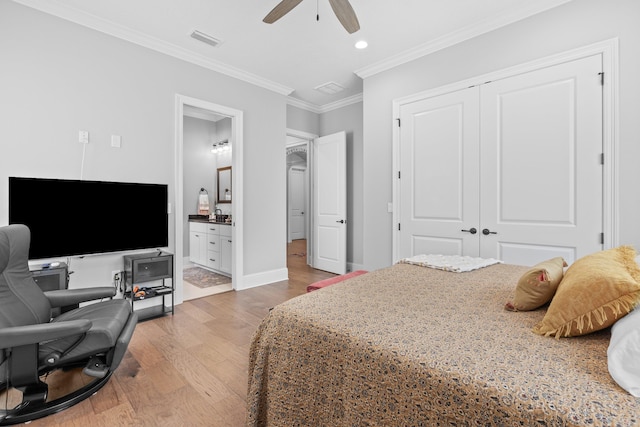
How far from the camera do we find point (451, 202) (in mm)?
3283

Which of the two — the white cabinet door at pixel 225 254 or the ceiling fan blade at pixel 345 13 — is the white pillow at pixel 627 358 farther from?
the white cabinet door at pixel 225 254

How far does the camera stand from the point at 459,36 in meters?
3.16

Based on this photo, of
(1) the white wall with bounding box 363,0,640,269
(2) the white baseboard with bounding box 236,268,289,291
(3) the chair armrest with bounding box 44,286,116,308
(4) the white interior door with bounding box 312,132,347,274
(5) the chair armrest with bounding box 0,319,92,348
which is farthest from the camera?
(4) the white interior door with bounding box 312,132,347,274

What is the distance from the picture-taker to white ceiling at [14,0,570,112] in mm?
2725

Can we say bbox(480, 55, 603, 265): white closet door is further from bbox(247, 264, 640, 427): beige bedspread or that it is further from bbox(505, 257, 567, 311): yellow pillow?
bbox(505, 257, 567, 311): yellow pillow

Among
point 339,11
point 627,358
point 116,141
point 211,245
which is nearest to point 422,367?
point 627,358

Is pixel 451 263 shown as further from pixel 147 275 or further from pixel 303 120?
pixel 303 120

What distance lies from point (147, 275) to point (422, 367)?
3002 millimetres

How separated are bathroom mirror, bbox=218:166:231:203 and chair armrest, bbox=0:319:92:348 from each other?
4.29 metres

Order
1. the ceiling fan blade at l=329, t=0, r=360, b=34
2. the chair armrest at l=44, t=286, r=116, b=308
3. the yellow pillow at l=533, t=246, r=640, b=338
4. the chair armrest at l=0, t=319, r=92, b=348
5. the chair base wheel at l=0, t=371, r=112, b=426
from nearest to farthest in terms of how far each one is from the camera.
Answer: the yellow pillow at l=533, t=246, r=640, b=338 < the chair armrest at l=0, t=319, r=92, b=348 < the chair base wheel at l=0, t=371, r=112, b=426 < the chair armrest at l=44, t=286, r=116, b=308 < the ceiling fan blade at l=329, t=0, r=360, b=34

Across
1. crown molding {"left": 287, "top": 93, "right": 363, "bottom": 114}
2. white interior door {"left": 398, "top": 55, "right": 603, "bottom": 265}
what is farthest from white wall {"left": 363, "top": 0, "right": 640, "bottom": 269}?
crown molding {"left": 287, "top": 93, "right": 363, "bottom": 114}

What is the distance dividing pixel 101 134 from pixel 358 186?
3455 mm

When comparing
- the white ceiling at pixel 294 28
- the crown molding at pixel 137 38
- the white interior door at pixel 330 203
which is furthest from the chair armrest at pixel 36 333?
the white interior door at pixel 330 203

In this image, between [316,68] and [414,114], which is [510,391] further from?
[316,68]
